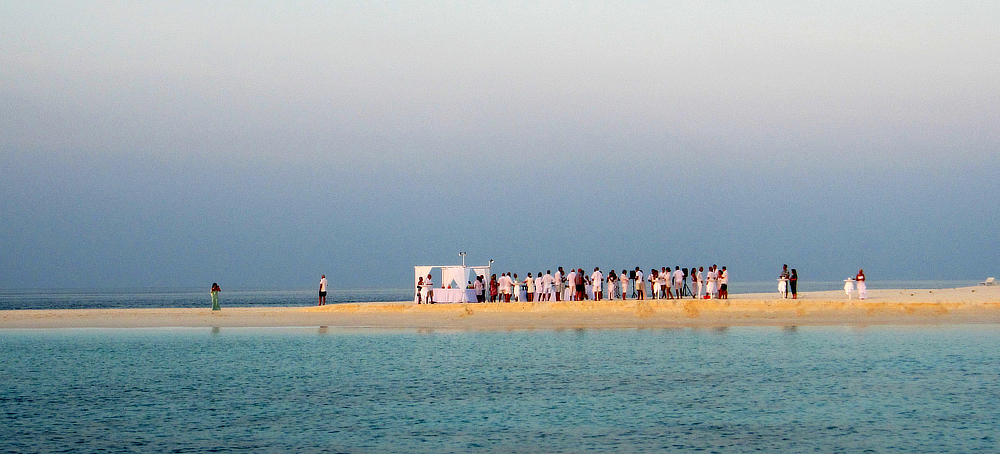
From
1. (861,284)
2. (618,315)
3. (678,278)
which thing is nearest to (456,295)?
(618,315)

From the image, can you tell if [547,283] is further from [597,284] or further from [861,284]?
[861,284]

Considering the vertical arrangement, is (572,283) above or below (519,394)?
above

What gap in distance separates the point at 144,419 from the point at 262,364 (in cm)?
974

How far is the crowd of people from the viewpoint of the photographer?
1654 inches

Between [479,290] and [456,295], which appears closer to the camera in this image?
[479,290]

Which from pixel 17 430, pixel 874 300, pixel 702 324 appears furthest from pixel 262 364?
pixel 874 300

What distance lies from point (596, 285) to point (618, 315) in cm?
334

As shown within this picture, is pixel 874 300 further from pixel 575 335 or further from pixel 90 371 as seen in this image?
pixel 90 371

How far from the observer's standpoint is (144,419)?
61.0ft

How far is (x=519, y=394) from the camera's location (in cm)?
2156

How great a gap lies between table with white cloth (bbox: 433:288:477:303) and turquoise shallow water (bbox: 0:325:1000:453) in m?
9.23

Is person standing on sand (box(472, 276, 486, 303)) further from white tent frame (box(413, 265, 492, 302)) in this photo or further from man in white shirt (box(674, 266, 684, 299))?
man in white shirt (box(674, 266, 684, 299))

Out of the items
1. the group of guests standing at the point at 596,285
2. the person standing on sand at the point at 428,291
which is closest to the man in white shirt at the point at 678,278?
the group of guests standing at the point at 596,285

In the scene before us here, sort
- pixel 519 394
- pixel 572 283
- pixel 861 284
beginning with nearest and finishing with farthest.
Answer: pixel 519 394 → pixel 861 284 → pixel 572 283
